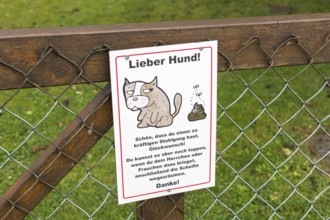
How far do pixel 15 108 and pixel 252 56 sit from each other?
10.5ft

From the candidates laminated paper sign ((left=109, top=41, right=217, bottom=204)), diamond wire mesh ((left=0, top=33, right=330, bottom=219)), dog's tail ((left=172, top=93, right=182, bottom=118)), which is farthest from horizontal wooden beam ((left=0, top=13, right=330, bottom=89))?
diamond wire mesh ((left=0, top=33, right=330, bottom=219))

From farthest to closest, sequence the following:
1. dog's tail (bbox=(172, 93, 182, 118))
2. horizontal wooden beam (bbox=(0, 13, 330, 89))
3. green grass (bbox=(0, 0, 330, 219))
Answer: green grass (bbox=(0, 0, 330, 219)), dog's tail (bbox=(172, 93, 182, 118)), horizontal wooden beam (bbox=(0, 13, 330, 89))

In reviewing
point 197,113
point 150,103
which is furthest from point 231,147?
point 150,103

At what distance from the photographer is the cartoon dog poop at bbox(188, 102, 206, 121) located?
1681 millimetres

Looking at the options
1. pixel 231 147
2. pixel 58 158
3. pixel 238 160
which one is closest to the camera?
pixel 58 158

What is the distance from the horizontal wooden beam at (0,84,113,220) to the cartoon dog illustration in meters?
0.10

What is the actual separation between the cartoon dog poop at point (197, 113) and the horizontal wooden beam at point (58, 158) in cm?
26

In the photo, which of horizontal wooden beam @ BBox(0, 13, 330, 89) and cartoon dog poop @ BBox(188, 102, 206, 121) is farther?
cartoon dog poop @ BBox(188, 102, 206, 121)

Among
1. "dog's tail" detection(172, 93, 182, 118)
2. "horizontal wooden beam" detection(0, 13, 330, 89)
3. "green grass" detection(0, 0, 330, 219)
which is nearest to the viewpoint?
"horizontal wooden beam" detection(0, 13, 330, 89)

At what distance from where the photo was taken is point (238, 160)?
374cm

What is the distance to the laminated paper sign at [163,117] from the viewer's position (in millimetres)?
1558

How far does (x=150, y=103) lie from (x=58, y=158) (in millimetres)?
350

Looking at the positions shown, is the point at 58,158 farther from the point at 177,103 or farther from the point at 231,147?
the point at 231,147

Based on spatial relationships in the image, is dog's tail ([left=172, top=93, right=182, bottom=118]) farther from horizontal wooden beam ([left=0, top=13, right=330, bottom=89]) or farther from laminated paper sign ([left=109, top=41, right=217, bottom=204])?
horizontal wooden beam ([left=0, top=13, right=330, bottom=89])
